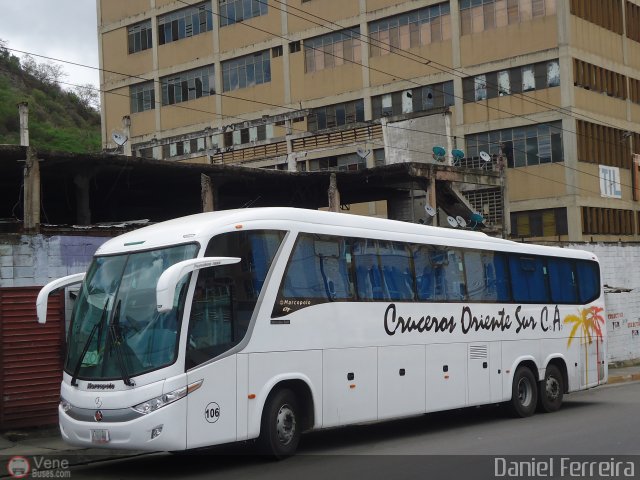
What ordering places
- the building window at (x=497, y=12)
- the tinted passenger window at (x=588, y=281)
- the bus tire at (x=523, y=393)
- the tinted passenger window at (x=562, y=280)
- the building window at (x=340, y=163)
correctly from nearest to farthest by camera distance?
the bus tire at (x=523, y=393)
the tinted passenger window at (x=562, y=280)
the tinted passenger window at (x=588, y=281)
the building window at (x=497, y=12)
the building window at (x=340, y=163)

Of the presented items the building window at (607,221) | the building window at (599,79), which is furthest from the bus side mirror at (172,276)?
the building window at (599,79)

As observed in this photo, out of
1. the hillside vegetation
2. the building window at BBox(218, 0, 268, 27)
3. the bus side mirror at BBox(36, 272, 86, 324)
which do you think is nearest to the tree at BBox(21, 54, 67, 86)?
the hillside vegetation

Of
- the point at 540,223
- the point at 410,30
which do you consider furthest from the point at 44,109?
the point at 540,223

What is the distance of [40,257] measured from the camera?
51.1 ft

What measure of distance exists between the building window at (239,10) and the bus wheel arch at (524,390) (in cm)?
4311

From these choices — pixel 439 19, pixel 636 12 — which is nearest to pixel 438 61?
pixel 439 19

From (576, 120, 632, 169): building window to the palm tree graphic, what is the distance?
2832 centimetres

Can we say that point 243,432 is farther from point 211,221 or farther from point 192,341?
point 211,221

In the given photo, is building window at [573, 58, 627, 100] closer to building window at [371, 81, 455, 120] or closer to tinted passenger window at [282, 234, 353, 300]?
building window at [371, 81, 455, 120]

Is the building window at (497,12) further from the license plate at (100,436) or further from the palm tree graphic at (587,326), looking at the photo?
the license plate at (100,436)

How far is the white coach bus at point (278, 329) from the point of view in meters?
10.5

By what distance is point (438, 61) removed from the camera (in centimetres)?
4991

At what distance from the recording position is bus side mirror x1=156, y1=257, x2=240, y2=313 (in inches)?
379

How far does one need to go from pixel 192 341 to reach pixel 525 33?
131 feet
